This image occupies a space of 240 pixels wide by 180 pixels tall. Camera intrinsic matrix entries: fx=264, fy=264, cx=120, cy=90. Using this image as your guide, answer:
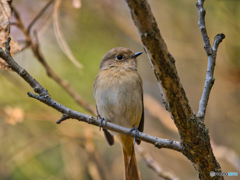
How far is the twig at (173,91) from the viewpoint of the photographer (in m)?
1.54

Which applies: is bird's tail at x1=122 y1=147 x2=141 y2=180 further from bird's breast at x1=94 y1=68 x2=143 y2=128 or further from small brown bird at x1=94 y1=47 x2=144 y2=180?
bird's breast at x1=94 y1=68 x2=143 y2=128

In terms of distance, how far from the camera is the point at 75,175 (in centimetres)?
433

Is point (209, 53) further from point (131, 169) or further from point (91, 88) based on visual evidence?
point (91, 88)

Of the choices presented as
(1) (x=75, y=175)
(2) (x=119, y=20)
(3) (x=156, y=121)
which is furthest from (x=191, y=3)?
(1) (x=75, y=175)

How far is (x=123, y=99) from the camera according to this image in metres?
3.33

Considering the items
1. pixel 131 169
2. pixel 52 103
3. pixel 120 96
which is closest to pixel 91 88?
pixel 120 96

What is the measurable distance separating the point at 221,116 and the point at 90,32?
296cm

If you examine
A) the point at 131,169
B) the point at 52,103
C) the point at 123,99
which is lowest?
the point at 52,103

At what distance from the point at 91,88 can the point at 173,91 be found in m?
3.41

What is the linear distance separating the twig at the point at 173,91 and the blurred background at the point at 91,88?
2.22m

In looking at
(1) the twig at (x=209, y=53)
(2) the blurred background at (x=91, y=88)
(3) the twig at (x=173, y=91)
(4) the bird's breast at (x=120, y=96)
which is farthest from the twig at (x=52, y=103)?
(2) the blurred background at (x=91, y=88)

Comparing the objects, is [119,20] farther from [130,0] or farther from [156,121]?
[130,0]

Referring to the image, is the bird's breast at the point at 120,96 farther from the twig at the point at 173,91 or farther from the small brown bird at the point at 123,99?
the twig at the point at 173,91

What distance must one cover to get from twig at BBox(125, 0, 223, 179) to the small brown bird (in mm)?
1450
